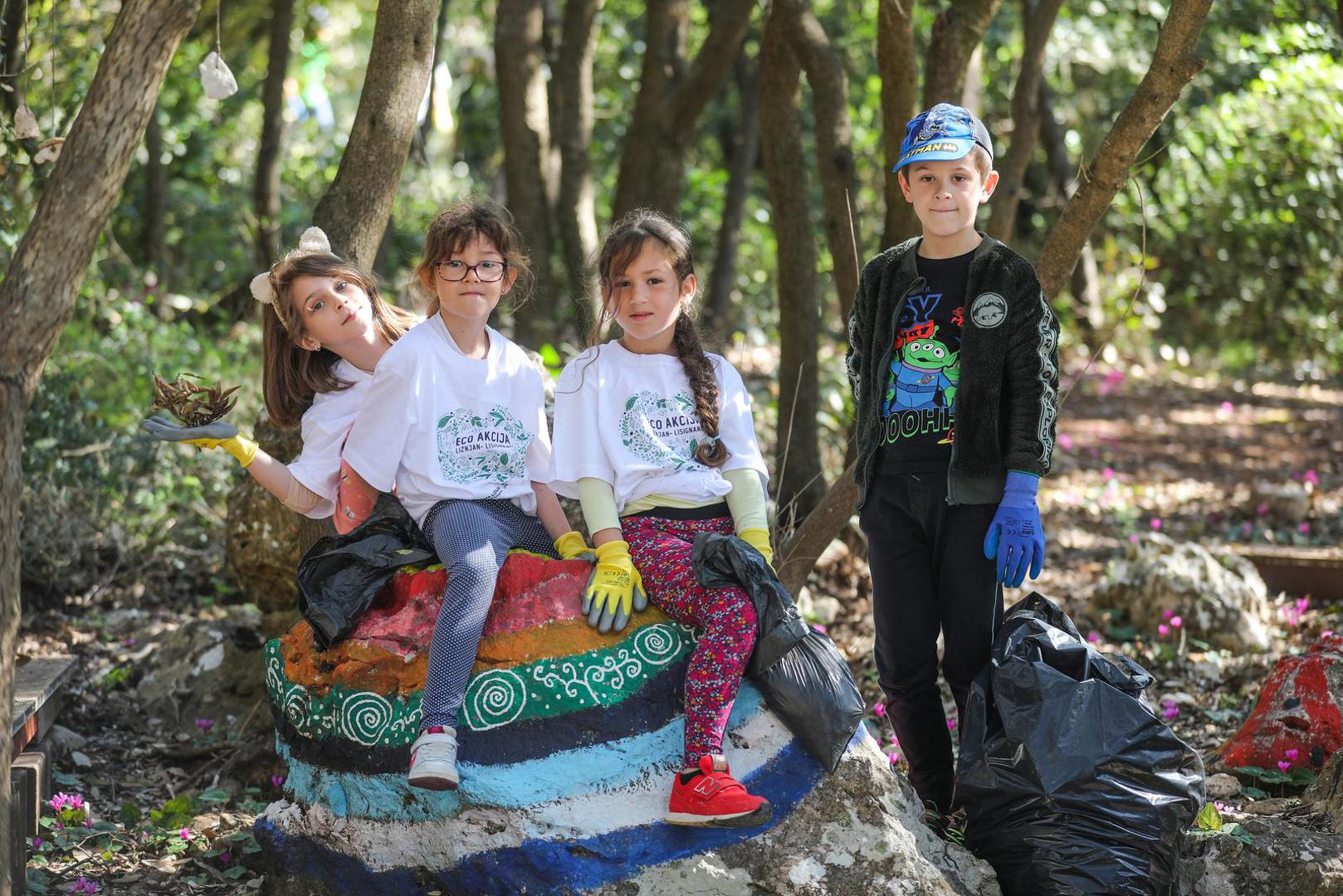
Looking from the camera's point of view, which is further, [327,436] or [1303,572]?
[1303,572]

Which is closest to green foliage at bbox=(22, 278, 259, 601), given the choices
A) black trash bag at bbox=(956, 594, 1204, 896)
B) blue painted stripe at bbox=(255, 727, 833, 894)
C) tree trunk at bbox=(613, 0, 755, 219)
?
tree trunk at bbox=(613, 0, 755, 219)

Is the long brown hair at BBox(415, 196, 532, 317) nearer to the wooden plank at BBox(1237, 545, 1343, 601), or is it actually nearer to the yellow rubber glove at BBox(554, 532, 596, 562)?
the yellow rubber glove at BBox(554, 532, 596, 562)

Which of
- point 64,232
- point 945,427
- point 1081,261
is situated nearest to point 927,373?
point 945,427

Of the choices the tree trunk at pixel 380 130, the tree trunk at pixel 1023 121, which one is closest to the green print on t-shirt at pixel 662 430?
the tree trunk at pixel 380 130

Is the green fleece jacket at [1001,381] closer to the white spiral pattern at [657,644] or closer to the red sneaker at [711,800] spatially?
the white spiral pattern at [657,644]

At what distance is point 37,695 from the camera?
4281 millimetres

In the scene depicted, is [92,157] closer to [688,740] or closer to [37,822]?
[688,740]

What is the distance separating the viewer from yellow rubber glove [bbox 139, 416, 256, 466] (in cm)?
331

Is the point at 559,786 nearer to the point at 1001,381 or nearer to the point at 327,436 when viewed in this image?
the point at 327,436

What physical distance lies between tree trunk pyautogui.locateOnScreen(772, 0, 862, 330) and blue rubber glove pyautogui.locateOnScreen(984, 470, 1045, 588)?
8.82 ft

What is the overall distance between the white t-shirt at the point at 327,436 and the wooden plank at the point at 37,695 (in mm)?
1239

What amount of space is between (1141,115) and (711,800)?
8.15 ft

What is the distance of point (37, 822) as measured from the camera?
4.07 metres

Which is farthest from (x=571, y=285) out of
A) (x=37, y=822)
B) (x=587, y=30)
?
(x=37, y=822)
